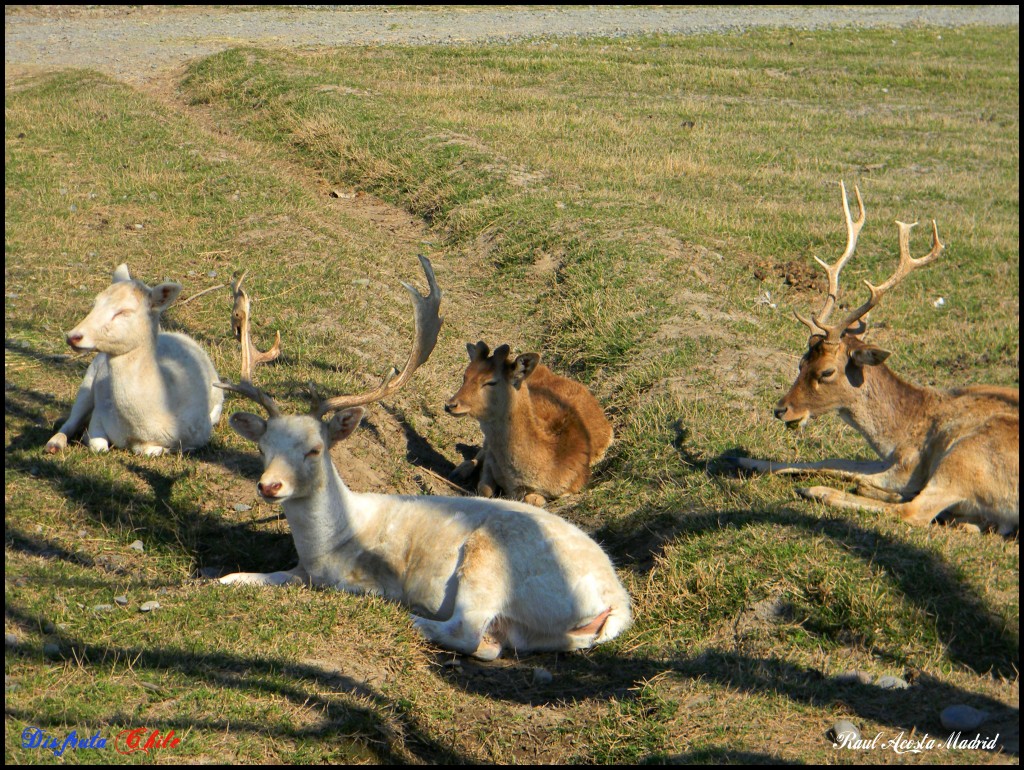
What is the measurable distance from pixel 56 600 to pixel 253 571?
1.33 metres

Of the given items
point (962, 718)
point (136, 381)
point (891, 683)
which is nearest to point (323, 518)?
point (136, 381)

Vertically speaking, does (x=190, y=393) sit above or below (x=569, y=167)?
below

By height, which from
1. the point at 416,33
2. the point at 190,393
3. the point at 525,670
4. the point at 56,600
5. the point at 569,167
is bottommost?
the point at 525,670

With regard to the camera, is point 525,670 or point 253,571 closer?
point 525,670

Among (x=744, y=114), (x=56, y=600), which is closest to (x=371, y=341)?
(x=56, y=600)

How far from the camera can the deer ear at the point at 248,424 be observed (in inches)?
222

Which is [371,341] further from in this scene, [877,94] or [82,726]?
[877,94]

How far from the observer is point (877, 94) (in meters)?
24.0

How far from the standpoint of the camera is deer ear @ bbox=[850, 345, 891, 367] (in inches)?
270

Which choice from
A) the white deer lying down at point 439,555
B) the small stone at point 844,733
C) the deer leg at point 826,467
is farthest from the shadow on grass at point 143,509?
the small stone at point 844,733

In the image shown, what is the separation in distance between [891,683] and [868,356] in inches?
101

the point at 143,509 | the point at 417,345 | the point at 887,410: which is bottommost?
the point at 143,509

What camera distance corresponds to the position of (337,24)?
30.3 metres

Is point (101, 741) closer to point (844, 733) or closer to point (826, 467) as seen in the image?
point (844, 733)
